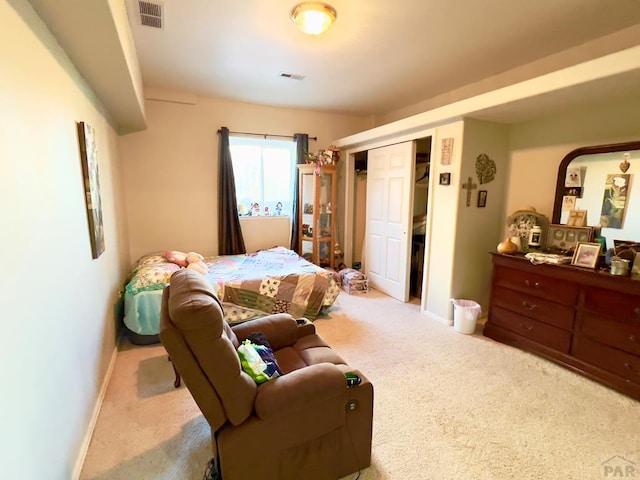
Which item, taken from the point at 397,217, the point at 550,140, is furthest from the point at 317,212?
the point at 550,140

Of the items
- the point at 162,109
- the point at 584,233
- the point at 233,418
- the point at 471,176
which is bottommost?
the point at 233,418

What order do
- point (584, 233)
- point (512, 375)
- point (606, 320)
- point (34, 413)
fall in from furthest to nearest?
1. point (584, 233)
2. point (512, 375)
3. point (606, 320)
4. point (34, 413)

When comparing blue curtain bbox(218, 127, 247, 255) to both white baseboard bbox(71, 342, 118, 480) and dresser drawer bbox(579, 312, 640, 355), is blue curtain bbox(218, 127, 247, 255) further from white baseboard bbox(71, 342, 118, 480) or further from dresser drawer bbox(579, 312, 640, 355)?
dresser drawer bbox(579, 312, 640, 355)

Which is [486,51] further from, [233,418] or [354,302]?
[233,418]

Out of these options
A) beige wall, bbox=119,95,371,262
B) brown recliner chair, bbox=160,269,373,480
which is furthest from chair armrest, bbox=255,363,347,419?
beige wall, bbox=119,95,371,262

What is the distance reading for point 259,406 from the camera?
1.30 m

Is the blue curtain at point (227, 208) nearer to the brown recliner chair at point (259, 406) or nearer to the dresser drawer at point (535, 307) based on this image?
the brown recliner chair at point (259, 406)

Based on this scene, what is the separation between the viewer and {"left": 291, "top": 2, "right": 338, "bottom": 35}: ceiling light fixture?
2.11 meters

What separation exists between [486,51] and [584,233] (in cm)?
178

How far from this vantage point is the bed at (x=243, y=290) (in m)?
2.73

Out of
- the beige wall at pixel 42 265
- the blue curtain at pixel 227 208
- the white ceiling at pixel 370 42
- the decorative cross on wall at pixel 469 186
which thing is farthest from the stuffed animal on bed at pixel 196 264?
the decorative cross on wall at pixel 469 186

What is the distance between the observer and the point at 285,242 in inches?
195

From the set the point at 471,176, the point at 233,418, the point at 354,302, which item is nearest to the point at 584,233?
the point at 471,176

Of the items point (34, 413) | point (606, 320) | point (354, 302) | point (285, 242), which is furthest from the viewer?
point (285, 242)
